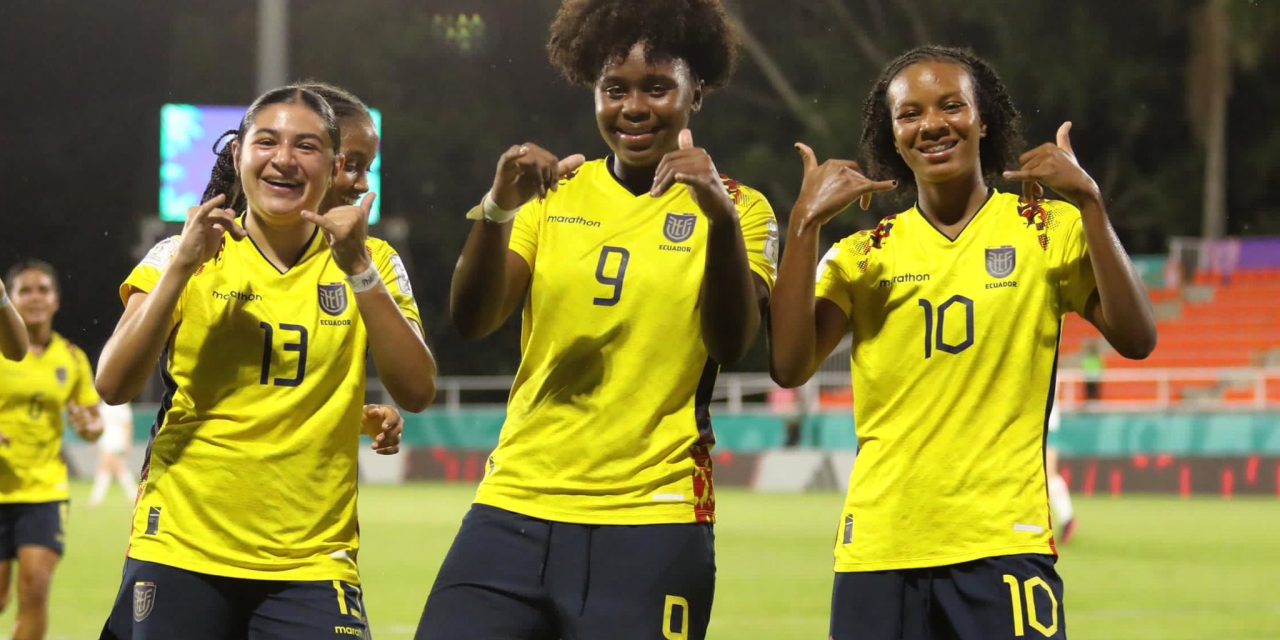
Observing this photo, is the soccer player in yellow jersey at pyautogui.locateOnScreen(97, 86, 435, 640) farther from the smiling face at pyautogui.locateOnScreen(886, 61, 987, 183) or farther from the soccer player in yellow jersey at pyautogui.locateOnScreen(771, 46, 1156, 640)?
the smiling face at pyautogui.locateOnScreen(886, 61, 987, 183)

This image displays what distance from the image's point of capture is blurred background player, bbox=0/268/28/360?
7055mm

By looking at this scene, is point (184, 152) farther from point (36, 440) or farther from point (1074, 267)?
point (1074, 267)

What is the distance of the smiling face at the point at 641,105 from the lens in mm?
4605

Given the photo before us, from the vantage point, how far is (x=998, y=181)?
5316 mm

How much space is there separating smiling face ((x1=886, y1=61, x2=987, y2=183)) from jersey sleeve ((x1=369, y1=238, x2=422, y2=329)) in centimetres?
135

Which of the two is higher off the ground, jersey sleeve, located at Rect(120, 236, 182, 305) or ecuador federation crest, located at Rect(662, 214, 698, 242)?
ecuador federation crest, located at Rect(662, 214, 698, 242)

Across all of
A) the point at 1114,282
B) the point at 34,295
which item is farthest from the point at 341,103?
the point at 34,295

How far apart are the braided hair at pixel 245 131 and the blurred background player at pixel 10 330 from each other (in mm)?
2277

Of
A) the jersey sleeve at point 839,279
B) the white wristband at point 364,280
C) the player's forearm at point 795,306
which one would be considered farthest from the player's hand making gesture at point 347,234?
the jersey sleeve at point 839,279

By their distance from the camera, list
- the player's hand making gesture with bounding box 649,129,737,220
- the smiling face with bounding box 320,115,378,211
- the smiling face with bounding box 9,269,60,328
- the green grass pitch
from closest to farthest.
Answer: the player's hand making gesture with bounding box 649,129,737,220 < the smiling face with bounding box 320,115,378,211 < the smiling face with bounding box 9,269,60,328 < the green grass pitch

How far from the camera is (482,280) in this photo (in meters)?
4.49

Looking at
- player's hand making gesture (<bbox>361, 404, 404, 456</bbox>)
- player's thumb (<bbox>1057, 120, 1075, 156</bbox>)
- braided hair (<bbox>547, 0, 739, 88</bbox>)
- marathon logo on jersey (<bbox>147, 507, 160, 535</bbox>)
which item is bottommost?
marathon logo on jersey (<bbox>147, 507, 160, 535</bbox>)

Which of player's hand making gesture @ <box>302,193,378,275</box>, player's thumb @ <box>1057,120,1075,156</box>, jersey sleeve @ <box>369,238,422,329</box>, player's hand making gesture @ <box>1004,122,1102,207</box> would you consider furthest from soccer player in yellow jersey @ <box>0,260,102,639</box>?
player's hand making gesture @ <box>1004,122,1102,207</box>

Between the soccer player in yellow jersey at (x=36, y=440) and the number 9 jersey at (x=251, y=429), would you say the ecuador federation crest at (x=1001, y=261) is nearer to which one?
the number 9 jersey at (x=251, y=429)
